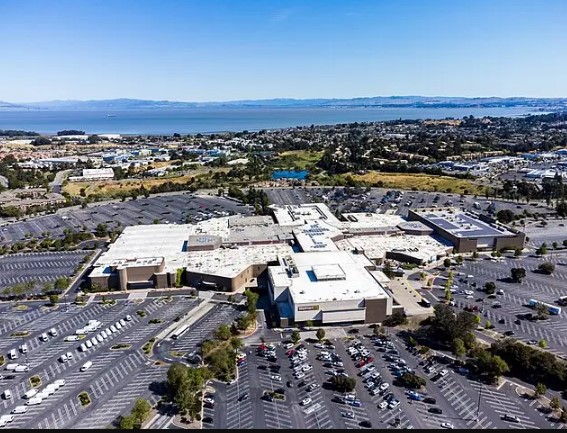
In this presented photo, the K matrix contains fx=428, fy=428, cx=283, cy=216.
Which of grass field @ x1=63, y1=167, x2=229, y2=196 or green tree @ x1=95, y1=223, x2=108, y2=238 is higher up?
grass field @ x1=63, y1=167, x2=229, y2=196

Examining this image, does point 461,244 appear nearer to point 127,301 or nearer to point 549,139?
point 127,301

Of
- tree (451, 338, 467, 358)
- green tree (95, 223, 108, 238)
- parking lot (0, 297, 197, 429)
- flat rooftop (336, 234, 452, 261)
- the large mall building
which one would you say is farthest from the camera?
green tree (95, 223, 108, 238)

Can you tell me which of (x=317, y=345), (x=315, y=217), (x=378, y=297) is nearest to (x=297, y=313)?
(x=317, y=345)

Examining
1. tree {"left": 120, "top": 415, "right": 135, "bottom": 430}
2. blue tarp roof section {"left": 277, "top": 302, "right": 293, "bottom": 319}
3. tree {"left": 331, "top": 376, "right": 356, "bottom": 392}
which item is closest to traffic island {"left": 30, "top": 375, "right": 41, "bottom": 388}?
tree {"left": 120, "top": 415, "right": 135, "bottom": 430}

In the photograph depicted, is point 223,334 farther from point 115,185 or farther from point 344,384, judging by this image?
point 115,185

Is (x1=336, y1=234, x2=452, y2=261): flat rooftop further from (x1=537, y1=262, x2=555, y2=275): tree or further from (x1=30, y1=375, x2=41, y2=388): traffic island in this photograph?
(x1=30, y1=375, x2=41, y2=388): traffic island

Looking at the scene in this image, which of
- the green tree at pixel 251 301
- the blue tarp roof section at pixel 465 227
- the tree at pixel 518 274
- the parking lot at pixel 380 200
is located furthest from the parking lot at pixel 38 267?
the tree at pixel 518 274

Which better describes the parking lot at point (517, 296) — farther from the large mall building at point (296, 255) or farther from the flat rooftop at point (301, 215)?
the flat rooftop at point (301, 215)
